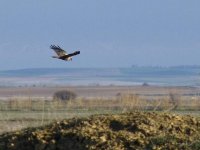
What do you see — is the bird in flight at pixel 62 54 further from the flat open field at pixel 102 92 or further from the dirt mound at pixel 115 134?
the flat open field at pixel 102 92

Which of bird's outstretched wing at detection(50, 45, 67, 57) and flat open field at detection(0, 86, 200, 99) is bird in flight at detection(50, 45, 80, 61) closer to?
bird's outstretched wing at detection(50, 45, 67, 57)

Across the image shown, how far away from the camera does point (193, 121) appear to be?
49.8 feet

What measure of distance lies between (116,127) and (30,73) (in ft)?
558

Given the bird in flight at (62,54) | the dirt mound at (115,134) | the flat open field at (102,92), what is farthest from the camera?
the flat open field at (102,92)

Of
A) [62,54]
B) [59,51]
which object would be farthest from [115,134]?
[59,51]

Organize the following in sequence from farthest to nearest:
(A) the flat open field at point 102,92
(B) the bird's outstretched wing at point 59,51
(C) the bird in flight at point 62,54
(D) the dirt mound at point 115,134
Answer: (A) the flat open field at point 102,92 → (B) the bird's outstretched wing at point 59,51 → (C) the bird in flight at point 62,54 → (D) the dirt mound at point 115,134

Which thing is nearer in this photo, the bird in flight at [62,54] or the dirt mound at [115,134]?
the dirt mound at [115,134]

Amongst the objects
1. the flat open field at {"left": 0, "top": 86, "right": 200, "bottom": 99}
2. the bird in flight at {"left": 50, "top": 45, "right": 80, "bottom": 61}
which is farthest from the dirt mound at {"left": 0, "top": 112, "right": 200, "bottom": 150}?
the flat open field at {"left": 0, "top": 86, "right": 200, "bottom": 99}

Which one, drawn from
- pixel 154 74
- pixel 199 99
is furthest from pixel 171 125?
pixel 154 74

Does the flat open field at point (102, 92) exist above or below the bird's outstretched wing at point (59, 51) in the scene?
below

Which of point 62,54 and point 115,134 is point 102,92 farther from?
point 115,134

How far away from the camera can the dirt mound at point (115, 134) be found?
1401 centimetres

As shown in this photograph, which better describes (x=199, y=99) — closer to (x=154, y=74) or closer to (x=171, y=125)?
(x=171, y=125)

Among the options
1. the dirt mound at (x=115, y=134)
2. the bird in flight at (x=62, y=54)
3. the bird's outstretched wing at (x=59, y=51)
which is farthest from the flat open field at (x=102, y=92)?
the bird in flight at (x=62, y=54)
